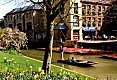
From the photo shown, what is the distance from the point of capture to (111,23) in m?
64.3

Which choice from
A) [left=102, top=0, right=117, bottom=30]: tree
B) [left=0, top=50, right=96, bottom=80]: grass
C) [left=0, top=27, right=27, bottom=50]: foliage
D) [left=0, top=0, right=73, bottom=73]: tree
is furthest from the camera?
[left=102, top=0, right=117, bottom=30]: tree

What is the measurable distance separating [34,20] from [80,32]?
45.1 feet

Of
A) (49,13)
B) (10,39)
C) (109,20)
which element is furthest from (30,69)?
(109,20)

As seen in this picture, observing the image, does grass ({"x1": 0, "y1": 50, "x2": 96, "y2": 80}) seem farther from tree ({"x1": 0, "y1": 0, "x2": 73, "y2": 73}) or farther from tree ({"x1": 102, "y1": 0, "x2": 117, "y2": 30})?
tree ({"x1": 102, "y1": 0, "x2": 117, "y2": 30})

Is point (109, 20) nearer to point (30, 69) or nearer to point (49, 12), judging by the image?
point (30, 69)

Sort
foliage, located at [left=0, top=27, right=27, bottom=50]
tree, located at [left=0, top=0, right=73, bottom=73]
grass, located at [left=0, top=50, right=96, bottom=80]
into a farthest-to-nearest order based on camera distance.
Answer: foliage, located at [left=0, top=27, right=27, bottom=50], tree, located at [left=0, top=0, right=73, bottom=73], grass, located at [left=0, top=50, right=96, bottom=80]

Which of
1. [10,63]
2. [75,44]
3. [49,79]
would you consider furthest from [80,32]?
[49,79]

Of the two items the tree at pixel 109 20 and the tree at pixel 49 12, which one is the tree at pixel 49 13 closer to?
the tree at pixel 49 12

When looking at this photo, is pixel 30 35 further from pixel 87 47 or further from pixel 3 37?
pixel 3 37

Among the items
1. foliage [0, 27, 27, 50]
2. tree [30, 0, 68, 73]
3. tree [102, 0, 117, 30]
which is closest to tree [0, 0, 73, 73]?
tree [30, 0, 68, 73]

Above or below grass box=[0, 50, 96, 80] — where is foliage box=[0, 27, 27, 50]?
above

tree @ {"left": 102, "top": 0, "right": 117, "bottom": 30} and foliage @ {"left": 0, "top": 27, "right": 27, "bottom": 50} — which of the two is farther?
tree @ {"left": 102, "top": 0, "right": 117, "bottom": 30}

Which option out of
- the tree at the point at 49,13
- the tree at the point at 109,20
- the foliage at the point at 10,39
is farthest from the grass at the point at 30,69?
the tree at the point at 109,20

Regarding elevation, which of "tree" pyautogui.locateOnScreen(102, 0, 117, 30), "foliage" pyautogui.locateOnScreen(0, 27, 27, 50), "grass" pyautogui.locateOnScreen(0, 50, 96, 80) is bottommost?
"grass" pyautogui.locateOnScreen(0, 50, 96, 80)
